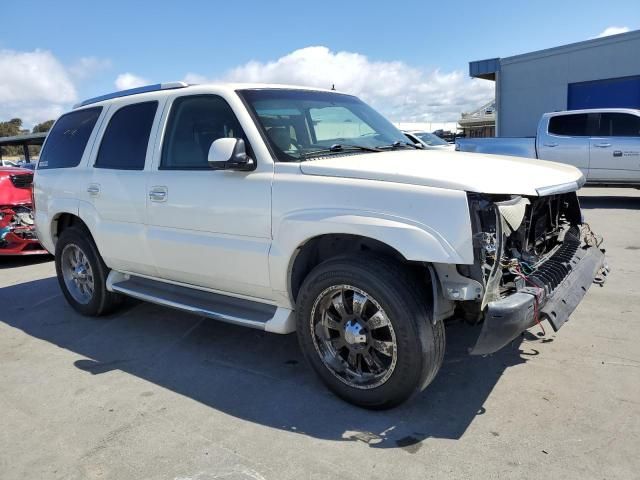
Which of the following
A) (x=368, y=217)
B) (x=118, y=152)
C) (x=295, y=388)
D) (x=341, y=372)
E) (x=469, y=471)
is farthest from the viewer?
(x=118, y=152)

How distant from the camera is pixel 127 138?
464 cm

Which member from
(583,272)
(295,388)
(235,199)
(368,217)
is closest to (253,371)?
(295,388)

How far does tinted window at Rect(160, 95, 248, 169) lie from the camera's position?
390 centimetres

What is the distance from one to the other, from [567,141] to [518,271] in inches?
377

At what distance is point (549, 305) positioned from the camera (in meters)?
3.10

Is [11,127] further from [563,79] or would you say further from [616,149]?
Answer: [616,149]

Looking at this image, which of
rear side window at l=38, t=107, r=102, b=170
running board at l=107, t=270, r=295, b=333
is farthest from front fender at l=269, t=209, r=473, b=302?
rear side window at l=38, t=107, r=102, b=170

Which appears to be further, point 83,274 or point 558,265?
point 83,274

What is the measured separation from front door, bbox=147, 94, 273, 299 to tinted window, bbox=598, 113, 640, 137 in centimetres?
1004

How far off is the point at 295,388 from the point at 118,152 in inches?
101

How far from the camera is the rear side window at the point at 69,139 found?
5141 mm

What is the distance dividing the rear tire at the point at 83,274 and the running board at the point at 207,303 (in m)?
0.22

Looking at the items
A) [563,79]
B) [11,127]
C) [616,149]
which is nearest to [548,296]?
[616,149]

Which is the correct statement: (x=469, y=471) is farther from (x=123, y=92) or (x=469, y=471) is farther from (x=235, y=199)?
(x=123, y=92)
